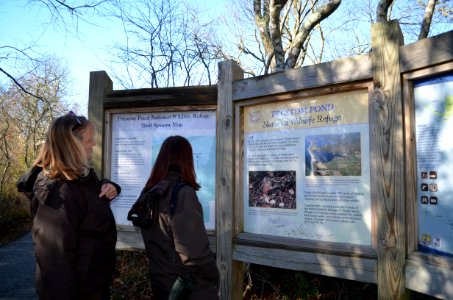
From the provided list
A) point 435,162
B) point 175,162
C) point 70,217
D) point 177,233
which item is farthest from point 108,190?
point 435,162

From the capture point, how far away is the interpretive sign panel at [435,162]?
2205mm

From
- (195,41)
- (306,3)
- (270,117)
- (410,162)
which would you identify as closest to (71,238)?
(270,117)

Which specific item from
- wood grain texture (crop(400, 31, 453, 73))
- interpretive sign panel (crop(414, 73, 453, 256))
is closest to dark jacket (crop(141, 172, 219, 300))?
interpretive sign panel (crop(414, 73, 453, 256))

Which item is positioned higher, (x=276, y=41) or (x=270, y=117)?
(x=276, y=41)

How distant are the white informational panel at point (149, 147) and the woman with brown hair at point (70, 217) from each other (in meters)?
1.18

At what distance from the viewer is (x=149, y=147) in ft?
11.8

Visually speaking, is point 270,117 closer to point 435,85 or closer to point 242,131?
point 242,131

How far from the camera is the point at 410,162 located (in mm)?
2379

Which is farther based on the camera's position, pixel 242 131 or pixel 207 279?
pixel 242 131

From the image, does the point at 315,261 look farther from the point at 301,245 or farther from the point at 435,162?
the point at 435,162

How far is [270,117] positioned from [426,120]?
3.92ft

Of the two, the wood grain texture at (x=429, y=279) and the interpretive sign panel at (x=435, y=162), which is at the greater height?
the interpretive sign panel at (x=435, y=162)

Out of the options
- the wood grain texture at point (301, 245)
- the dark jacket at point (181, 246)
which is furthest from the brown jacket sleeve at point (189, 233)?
the wood grain texture at point (301, 245)

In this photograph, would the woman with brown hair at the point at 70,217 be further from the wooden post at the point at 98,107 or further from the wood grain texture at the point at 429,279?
the wood grain texture at the point at 429,279
